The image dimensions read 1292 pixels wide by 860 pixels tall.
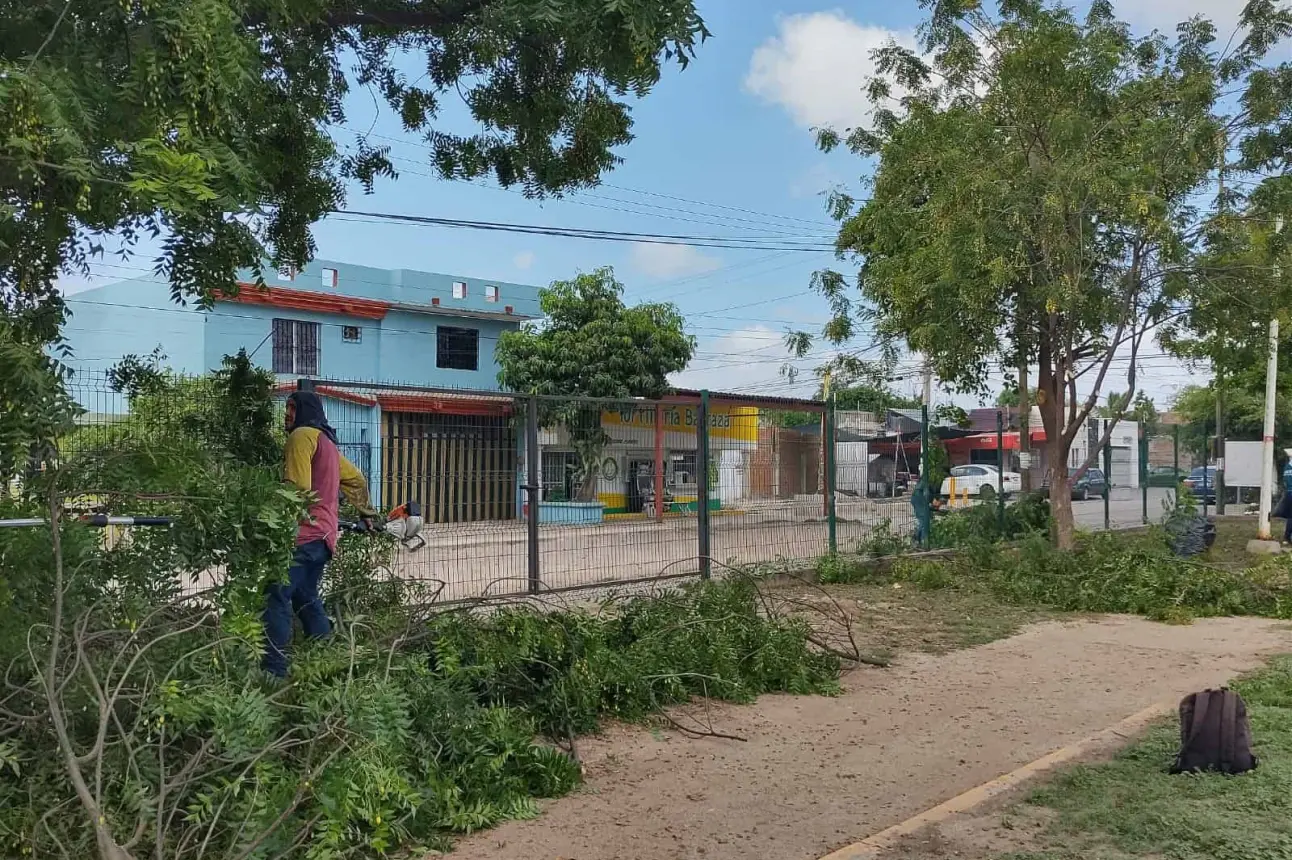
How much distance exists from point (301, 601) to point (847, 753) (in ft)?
10.5

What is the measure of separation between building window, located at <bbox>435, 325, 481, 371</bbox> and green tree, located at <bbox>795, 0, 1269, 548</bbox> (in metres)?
18.7

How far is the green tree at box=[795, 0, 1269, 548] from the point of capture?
474 inches

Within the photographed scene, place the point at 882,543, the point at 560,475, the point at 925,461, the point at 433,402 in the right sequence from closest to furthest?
the point at 433,402
the point at 560,475
the point at 882,543
the point at 925,461

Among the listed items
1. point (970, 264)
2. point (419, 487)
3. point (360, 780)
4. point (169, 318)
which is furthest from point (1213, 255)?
point (169, 318)

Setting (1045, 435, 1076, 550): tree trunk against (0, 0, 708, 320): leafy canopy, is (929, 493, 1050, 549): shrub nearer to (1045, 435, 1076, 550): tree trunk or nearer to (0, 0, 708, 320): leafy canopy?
(1045, 435, 1076, 550): tree trunk

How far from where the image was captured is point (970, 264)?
12.3 meters

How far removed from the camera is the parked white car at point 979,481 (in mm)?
16358

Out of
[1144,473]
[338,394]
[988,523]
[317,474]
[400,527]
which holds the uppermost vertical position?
[338,394]

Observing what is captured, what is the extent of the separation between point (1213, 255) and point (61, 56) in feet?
41.9

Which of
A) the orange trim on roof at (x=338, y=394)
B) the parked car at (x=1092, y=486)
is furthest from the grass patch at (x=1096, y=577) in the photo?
the parked car at (x=1092, y=486)

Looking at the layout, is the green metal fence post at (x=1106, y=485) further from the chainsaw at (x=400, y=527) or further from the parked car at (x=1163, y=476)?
the chainsaw at (x=400, y=527)

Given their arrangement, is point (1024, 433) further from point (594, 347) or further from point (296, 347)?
point (296, 347)

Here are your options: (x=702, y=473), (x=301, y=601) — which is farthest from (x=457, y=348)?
(x=301, y=601)

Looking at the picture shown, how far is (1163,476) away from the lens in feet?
76.3
